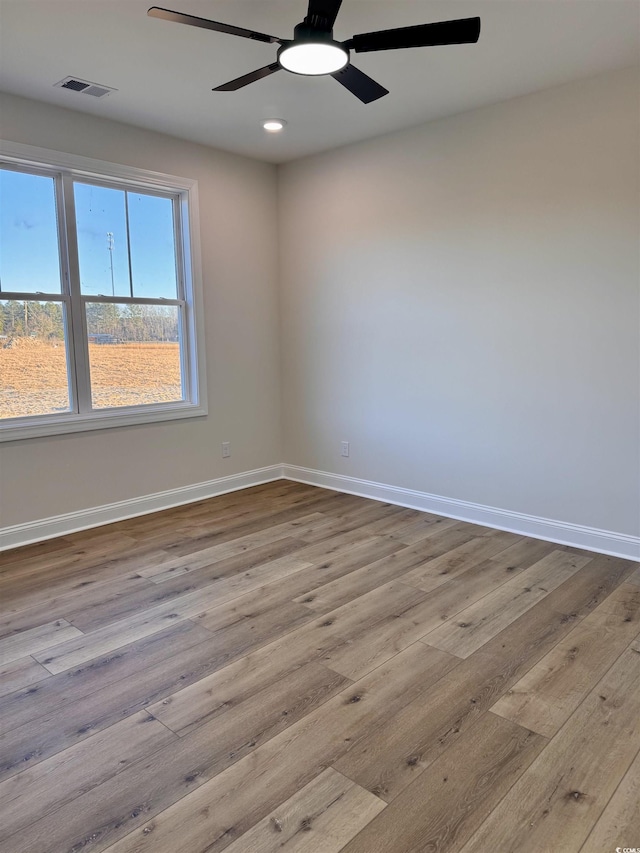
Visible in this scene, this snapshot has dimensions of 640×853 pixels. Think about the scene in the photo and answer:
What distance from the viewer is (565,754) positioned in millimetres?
1779

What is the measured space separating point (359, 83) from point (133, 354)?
2.50m

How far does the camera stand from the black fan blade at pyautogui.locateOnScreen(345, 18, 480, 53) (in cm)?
192

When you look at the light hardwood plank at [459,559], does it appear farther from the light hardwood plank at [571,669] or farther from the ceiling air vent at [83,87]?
the ceiling air vent at [83,87]

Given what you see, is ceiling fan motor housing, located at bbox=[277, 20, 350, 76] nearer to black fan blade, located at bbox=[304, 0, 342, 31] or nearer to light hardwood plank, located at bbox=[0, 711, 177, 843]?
black fan blade, located at bbox=[304, 0, 342, 31]

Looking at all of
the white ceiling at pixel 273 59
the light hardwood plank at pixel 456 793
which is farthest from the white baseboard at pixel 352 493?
the white ceiling at pixel 273 59

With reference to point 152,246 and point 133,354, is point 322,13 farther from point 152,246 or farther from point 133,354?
point 133,354

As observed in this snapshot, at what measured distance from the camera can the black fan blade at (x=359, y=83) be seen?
2.32 metres

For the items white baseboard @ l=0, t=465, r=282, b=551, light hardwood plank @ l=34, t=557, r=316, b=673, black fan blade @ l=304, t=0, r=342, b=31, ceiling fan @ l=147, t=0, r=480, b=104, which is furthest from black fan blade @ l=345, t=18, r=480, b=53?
white baseboard @ l=0, t=465, r=282, b=551

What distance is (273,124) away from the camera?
378cm

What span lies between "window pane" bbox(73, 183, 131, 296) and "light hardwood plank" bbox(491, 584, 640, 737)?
351 centimetres

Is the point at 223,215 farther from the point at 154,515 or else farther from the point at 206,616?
the point at 206,616

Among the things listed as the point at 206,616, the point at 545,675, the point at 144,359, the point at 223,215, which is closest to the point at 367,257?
the point at 223,215

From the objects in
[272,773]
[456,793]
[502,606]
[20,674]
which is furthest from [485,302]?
[20,674]

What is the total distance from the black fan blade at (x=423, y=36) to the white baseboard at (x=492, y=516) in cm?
271
